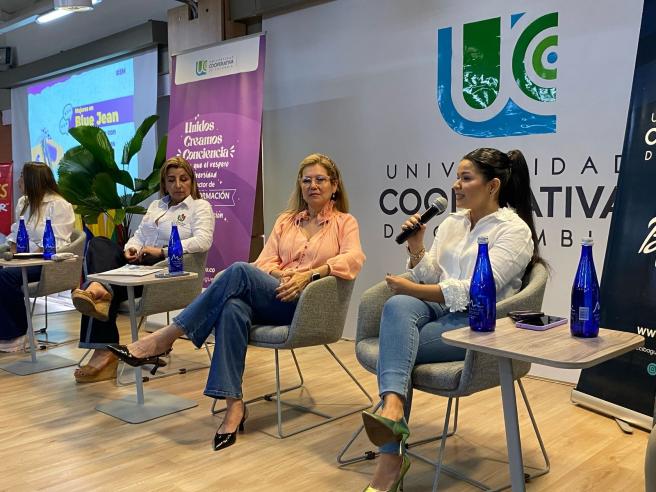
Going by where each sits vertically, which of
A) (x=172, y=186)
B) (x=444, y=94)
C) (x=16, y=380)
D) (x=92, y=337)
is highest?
(x=444, y=94)

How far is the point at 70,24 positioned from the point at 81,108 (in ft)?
3.53

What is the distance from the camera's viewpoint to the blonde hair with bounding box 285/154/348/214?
322cm

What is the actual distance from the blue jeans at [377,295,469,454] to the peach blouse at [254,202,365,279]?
25.9 inches

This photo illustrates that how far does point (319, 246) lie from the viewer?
10.2 ft

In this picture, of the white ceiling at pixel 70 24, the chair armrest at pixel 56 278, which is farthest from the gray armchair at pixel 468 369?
the white ceiling at pixel 70 24

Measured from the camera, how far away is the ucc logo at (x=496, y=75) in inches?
142

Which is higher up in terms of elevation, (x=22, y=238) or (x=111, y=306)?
(x=22, y=238)

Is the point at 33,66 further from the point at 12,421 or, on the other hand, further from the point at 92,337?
the point at 12,421

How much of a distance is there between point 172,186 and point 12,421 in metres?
1.57

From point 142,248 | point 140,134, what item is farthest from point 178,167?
point 140,134

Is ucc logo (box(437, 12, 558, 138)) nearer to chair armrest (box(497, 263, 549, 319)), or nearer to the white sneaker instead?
chair armrest (box(497, 263, 549, 319))

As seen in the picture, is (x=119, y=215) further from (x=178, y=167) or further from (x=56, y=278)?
(x=178, y=167)

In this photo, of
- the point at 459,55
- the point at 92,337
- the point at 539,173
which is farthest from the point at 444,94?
the point at 92,337

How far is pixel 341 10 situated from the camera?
4.66m
